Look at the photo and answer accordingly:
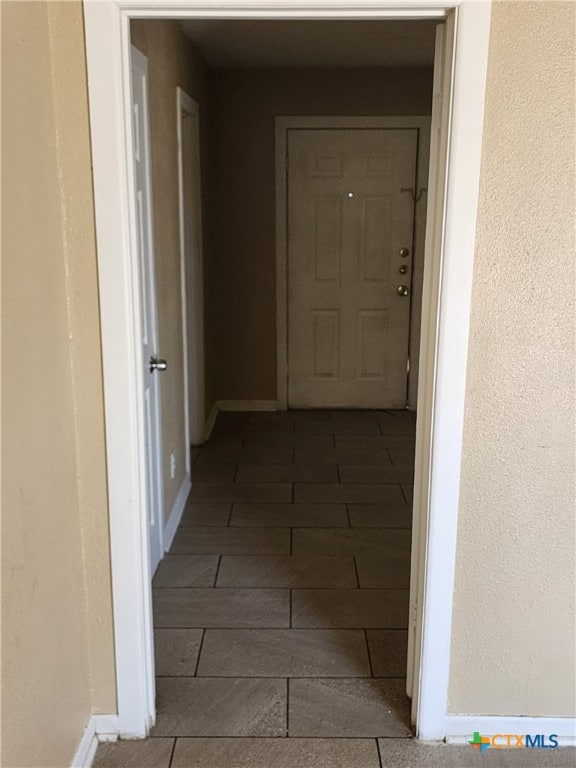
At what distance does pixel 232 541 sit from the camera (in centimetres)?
339

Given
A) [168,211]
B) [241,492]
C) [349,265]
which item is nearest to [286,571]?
[241,492]

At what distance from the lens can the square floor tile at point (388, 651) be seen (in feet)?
8.24

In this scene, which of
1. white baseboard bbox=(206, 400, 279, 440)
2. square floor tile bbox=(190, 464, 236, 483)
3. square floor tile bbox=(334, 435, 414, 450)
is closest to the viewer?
square floor tile bbox=(190, 464, 236, 483)

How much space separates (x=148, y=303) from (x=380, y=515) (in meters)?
1.61

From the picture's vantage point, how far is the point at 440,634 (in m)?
2.10

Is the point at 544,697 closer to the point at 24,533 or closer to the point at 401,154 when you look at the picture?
the point at 24,533

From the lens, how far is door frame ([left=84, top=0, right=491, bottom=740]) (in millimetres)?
1753

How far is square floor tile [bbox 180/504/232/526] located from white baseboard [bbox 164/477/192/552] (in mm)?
36

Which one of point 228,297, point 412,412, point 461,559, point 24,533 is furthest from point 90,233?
point 412,412

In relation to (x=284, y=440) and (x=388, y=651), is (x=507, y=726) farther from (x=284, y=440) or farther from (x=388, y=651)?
(x=284, y=440)

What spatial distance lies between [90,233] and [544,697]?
6.07 ft

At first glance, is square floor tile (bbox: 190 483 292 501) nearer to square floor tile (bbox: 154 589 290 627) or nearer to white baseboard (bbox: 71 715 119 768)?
square floor tile (bbox: 154 589 290 627)

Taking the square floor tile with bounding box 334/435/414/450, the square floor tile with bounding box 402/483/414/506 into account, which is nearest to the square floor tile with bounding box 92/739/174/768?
the square floor tile with bounding box 402/483/414/506

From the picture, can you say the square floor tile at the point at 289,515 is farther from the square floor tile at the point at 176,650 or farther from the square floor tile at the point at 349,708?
the square floor tile at the point at 349,708
